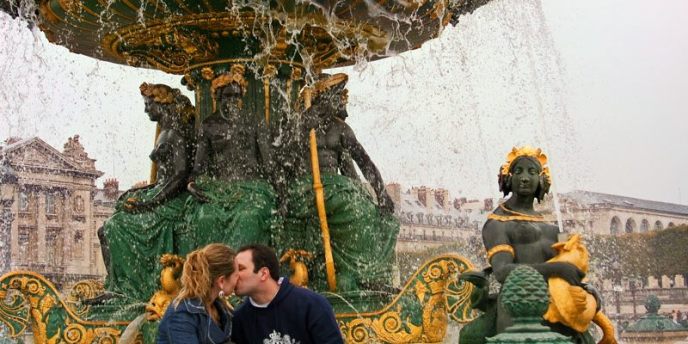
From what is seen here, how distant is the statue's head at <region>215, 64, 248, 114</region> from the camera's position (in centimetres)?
829

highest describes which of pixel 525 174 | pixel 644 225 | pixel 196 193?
pixel 644 225

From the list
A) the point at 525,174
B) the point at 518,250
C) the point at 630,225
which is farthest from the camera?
the point at 630,225

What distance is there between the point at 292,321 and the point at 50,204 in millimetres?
45307

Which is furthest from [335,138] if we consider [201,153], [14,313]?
[14,313]

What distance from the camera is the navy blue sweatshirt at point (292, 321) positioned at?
430 cm

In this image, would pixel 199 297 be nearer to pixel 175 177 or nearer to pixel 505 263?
pixel 505 263

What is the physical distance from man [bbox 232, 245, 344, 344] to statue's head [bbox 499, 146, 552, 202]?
1.72 m

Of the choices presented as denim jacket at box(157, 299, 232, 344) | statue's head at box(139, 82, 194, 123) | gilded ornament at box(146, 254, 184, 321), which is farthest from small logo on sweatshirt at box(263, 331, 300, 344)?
statue's head at box(139, 82, 194, 123)

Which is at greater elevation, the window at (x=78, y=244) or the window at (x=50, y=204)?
the window at (x=50, y=204)

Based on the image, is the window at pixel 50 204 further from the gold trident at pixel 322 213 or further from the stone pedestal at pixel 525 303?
the stone pedestal at pixel 525 303

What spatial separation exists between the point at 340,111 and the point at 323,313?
4427 mm

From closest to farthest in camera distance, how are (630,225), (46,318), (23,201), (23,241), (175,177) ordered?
(46,318)
(175,177)
(23,201)
(23,241)
(630,225)

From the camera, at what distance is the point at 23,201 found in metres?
44.8

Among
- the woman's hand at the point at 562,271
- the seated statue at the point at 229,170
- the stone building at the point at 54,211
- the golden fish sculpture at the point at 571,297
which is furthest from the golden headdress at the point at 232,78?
the stone building at the point at 54,211
